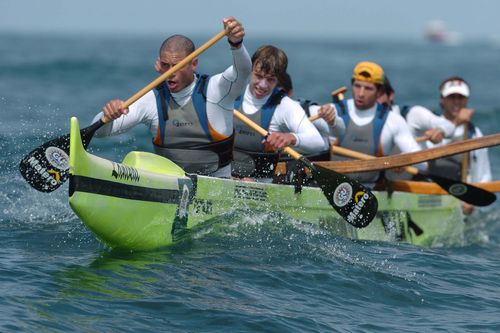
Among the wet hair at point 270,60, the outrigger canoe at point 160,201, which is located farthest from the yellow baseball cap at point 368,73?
the wet hair at point 270,60

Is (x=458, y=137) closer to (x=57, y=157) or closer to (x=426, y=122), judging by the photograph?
(x=426, y=122)

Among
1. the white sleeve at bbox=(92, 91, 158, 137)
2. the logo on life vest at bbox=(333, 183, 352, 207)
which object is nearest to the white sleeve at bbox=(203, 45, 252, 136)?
the white sleeve at bbox=(92, 91, 158, 137)

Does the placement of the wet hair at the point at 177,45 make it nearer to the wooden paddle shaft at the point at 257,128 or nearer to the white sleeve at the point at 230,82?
the white sleeve at the point at 230,82

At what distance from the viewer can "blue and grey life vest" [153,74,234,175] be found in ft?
26.5

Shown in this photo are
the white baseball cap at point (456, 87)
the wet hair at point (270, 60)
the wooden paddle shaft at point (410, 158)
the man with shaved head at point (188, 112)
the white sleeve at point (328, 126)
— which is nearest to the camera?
the man with shaved head at point (188, 112)

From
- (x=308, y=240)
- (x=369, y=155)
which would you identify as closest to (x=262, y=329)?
(x=308, y=240)

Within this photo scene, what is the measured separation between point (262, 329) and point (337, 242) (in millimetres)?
2768

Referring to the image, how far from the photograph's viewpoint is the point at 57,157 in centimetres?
754

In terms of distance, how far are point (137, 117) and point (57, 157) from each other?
2.92 feet

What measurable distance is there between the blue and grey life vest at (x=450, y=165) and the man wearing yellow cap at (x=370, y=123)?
199 centimetres

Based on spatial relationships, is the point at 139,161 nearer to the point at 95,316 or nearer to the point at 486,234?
the point at 95,316

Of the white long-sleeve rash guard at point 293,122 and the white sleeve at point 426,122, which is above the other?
the white sleeve at point 426,122

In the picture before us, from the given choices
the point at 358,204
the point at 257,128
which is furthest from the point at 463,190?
the point at 257,128

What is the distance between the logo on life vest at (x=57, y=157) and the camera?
7.48 m
